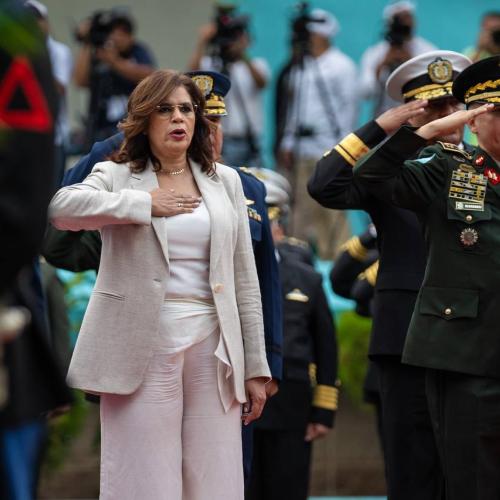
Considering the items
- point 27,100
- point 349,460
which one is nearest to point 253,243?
point 27,100

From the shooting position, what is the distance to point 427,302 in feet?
16.6

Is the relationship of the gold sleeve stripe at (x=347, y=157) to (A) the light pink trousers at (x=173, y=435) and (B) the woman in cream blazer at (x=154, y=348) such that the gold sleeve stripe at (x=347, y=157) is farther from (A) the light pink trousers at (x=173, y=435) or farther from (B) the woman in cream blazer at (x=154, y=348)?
(A) the light pink trousers at (x=173, y=435)

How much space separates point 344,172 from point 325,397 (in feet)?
5.88

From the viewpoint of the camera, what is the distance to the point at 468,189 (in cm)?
507

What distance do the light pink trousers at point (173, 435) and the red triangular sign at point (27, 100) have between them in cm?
214

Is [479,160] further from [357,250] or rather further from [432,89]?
[357,250]

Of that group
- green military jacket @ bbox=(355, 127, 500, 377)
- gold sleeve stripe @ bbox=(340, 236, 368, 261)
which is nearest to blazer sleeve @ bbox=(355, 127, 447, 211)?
green military jacket @ bbox=(355, 127, 500, 377)

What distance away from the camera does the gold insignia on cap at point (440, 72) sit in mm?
5938

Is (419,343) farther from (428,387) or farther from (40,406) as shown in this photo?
(40,406)

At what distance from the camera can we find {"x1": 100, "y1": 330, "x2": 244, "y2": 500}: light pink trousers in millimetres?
4859

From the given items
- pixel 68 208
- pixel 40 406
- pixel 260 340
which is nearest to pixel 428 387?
pixel 260 340

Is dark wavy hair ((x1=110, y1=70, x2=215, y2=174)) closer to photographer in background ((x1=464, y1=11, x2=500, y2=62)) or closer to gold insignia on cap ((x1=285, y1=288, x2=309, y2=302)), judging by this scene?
gold insignia on cap ((x1=285, y1=288, x2=309, y2=302))

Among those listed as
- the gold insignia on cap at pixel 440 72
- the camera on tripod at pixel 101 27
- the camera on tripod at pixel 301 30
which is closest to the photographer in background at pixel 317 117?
the camera on tripod at pixel 301 30

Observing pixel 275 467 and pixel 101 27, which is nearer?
pixel 275 467
